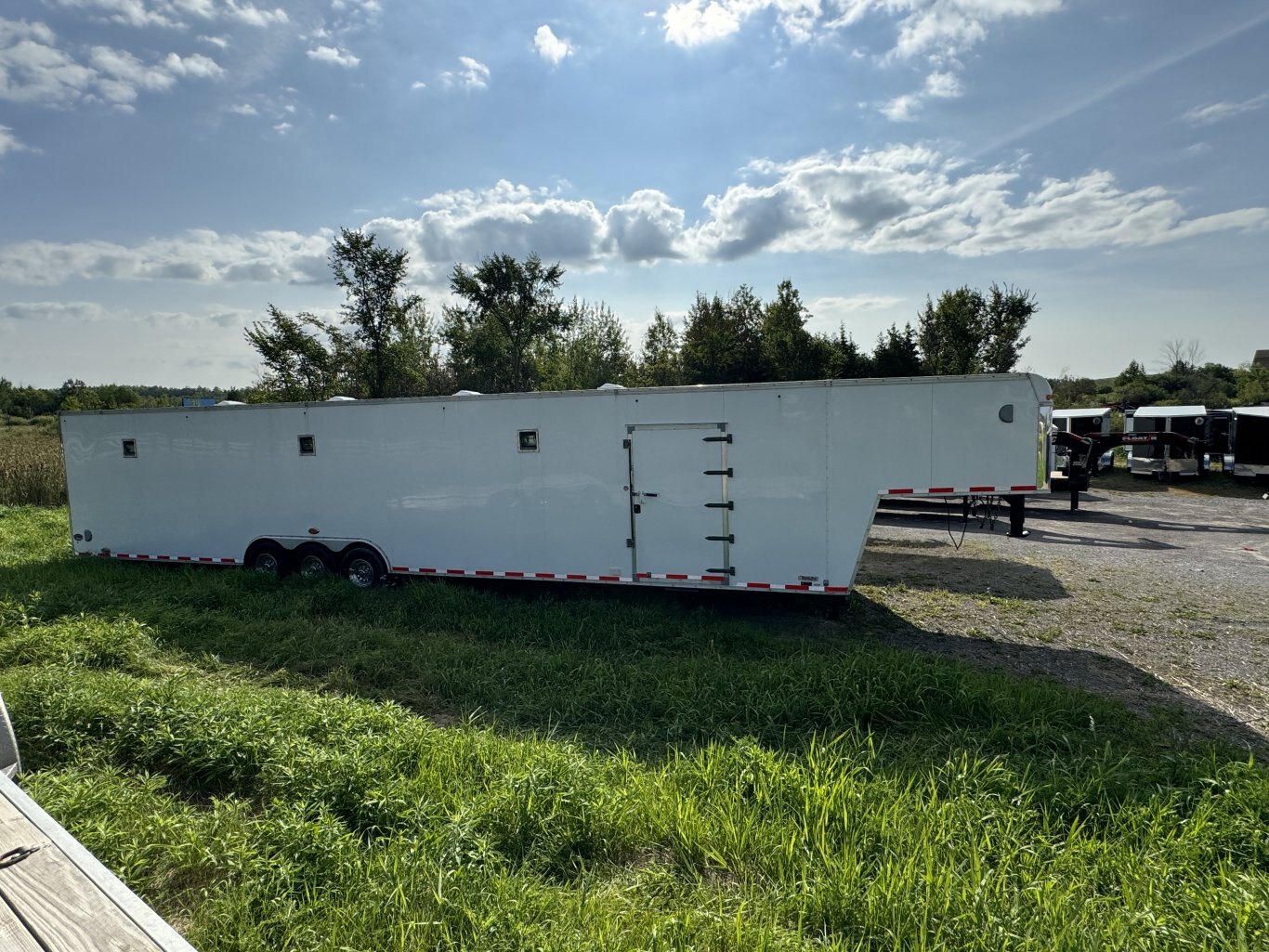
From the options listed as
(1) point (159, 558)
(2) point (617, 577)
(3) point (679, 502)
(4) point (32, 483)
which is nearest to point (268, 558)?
(1) point (159, 558)

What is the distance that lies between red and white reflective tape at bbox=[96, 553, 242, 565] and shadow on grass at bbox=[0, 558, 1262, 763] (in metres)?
0.38

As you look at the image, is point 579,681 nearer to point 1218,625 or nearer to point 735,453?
point 735,453

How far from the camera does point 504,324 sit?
33.7 meters

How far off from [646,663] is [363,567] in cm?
511

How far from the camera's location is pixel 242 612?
8188mm

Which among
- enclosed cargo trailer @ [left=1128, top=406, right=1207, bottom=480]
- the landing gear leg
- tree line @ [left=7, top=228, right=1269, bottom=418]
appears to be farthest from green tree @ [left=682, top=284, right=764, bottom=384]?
the landing gear leg

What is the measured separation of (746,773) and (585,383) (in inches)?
1191

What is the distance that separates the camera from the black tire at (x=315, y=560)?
989 centimetres

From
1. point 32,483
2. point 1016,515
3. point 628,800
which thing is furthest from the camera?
point 32,483

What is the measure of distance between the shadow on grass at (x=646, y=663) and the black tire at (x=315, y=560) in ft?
2.00

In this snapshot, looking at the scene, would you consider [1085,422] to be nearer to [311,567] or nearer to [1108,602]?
[1108,602]

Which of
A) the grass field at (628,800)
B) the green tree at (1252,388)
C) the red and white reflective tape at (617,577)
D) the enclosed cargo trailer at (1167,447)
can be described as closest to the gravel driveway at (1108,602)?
the grass field at (628,800)

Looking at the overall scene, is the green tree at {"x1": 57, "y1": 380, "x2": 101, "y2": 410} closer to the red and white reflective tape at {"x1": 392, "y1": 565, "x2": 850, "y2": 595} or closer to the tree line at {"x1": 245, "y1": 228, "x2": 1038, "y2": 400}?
the tree line at {"x1": 245, "y1": 228, "x2": 1038, "y2": 400}

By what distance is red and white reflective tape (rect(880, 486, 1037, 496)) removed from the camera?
24.1 feet
